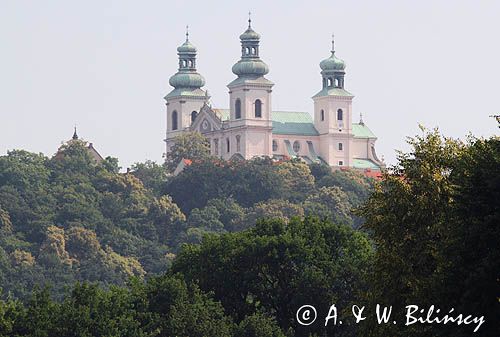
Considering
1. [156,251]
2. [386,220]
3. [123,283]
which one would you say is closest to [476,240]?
[386,220]

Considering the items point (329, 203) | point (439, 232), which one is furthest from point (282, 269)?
point (329, 203)

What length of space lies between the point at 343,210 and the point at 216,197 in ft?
43.5

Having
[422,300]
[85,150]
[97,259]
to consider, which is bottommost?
[422,300]

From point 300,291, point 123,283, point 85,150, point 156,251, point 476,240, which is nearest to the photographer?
point 476,240

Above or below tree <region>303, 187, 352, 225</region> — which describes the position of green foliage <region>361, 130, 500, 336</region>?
below

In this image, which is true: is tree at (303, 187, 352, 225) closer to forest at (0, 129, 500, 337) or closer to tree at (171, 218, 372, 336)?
forest at (0, 129, 500, 337)

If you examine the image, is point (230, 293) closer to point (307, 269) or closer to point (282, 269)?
point (282, 269)

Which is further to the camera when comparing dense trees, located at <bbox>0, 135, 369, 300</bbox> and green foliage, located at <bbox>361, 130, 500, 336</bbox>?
dense trees, located at <bbox>0, 135, 369, 300</bbox>

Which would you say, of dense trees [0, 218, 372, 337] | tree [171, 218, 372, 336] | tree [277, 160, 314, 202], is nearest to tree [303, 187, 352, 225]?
tree [277, 160, 314, 202]

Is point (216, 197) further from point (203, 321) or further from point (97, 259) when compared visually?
point (203, 321)

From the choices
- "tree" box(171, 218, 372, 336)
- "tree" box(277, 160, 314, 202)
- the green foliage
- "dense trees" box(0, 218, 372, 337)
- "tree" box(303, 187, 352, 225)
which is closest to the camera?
the green foliage

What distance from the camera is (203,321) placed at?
6969 centimetres

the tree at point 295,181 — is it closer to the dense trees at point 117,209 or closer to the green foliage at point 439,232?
the dense trees at point 117,209

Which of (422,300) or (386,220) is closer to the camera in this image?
(422,300)
